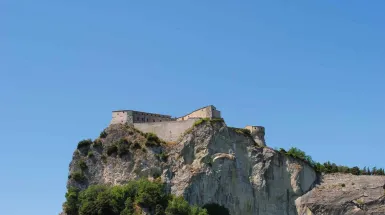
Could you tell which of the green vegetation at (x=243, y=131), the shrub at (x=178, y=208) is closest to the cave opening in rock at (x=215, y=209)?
the shrub at (x=178, y=208)

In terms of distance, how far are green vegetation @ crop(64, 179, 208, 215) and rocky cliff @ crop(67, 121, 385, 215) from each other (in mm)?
2161

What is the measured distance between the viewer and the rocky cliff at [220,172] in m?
76.6

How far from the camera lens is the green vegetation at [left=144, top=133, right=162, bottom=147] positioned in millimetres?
77812

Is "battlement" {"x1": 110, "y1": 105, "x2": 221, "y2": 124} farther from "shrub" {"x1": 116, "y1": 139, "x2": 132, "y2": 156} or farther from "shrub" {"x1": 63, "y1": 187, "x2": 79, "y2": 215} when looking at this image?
"shrub" {"x1": 63, "y1": 187, "x2": 79, "y2": 215}

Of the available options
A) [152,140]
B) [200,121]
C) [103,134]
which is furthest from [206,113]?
[103,134]

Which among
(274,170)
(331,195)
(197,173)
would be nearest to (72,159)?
(197,173)

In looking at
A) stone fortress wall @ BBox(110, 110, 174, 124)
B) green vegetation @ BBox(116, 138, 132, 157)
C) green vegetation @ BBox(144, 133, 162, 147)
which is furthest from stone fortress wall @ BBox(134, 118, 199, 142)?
green vegetation @ BBox(116, 138, 132, 157)

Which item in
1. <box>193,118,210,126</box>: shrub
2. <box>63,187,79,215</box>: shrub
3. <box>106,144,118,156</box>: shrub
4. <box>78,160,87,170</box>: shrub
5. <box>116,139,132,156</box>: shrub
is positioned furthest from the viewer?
<box>193,118,210,126</box>: shrub

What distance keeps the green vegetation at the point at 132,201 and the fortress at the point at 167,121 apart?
6.74 metres

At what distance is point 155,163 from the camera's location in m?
76.8

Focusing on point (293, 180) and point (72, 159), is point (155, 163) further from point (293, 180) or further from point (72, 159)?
point (293, 180)

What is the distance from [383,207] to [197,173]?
822 inches

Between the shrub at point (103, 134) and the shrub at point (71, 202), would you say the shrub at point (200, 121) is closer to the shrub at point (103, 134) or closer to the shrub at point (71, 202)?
the shrub at point (103, 134)

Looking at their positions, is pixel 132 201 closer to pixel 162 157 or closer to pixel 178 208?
pixel 178 208
